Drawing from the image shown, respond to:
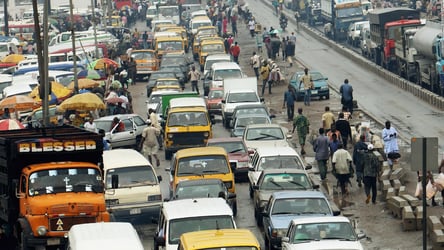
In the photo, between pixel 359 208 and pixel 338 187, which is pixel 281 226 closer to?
pixel 359 208

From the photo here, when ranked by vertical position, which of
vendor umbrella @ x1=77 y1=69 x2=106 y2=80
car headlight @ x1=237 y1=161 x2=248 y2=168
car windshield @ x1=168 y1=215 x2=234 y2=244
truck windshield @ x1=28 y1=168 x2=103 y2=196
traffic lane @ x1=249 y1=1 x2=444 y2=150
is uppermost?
truck windshield @ x1=28 y1=168 x2=103 y2=196

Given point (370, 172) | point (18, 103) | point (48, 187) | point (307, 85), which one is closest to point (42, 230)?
point (48, 187)

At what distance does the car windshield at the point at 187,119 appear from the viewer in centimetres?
4194

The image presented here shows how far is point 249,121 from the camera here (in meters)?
43.1

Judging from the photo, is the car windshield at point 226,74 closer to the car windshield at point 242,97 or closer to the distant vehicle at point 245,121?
the car windshield at point 242,97

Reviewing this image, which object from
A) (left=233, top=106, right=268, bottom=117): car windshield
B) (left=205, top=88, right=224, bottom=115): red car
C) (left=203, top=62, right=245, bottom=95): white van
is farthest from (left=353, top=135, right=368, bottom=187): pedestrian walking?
(left=203, top=62, right=245, bottom=95): white van

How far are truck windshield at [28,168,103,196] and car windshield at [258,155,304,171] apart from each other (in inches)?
297

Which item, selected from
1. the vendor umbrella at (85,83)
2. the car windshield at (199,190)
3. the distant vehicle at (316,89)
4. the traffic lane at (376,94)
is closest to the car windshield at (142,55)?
the traffic lane at (376,94)

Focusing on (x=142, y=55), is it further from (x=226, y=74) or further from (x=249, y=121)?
(x=249, y=121)

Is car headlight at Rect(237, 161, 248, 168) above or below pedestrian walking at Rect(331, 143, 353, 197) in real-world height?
below

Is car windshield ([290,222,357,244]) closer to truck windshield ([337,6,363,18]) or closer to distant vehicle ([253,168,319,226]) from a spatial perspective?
distant vehicle ([253,168,319,226])

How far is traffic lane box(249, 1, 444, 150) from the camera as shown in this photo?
48.2m

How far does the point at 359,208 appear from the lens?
106 ft

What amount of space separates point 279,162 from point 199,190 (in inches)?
180
